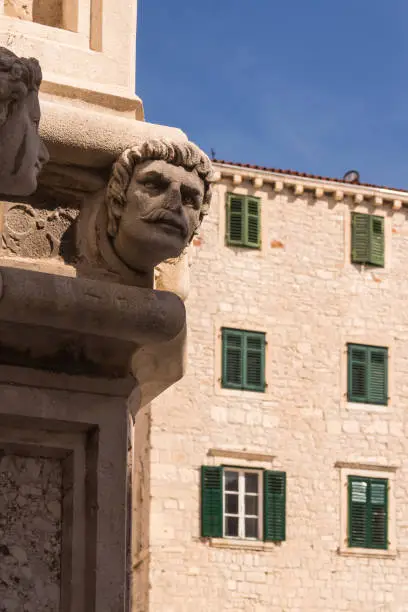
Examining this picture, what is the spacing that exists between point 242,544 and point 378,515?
9.06ft

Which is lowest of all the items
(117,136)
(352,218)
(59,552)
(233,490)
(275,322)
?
(59,552)

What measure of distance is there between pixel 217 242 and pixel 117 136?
24374mm

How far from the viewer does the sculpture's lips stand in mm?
4414

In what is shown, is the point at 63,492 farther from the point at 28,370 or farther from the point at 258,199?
the point at 258,199

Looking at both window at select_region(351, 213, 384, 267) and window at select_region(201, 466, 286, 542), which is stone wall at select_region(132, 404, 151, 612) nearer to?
window at select_region(201, 466, 286, 542)

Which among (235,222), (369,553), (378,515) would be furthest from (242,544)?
(235,222)

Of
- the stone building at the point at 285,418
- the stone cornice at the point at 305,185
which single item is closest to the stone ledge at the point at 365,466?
the stone building at the point at 285,418

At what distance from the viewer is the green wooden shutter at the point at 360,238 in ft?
98.1

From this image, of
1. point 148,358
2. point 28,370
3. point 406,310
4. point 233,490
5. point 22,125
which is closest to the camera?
point 22,125

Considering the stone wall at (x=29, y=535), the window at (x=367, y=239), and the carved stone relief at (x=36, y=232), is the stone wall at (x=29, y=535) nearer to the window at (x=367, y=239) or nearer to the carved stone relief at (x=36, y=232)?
the carved stone relief at (x=36, y=232)

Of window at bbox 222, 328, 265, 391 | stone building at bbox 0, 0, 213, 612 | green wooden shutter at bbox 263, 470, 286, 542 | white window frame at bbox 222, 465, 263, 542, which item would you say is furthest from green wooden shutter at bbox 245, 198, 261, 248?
stone building at bbox 0, 0, 213, 612

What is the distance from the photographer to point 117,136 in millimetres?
4469

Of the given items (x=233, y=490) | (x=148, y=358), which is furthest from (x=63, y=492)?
(x=233, y=490)

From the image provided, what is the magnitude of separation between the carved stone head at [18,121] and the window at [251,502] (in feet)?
76.4
